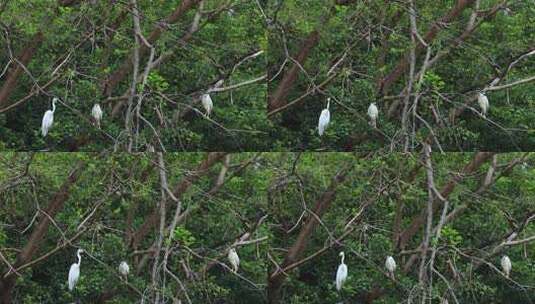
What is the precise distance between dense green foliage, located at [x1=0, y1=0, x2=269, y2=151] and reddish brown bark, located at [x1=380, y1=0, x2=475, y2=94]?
1.75ft

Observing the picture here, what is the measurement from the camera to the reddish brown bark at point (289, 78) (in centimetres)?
498

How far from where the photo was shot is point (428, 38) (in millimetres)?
5016

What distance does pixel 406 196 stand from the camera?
5.06 m

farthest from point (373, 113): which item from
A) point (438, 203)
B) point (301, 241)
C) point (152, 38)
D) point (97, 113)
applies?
point (97, 113)

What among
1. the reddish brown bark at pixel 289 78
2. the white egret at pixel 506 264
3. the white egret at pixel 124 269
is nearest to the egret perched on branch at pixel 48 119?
the white egret at pixel 124 269

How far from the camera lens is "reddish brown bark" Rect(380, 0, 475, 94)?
4.98 m

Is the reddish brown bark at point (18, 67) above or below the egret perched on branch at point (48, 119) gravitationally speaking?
above

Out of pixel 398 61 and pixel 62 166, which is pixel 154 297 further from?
pixel 398 61

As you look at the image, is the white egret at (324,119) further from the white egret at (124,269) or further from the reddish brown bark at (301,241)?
the white egret at (124,269)

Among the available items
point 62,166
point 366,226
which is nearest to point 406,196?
point 366,226

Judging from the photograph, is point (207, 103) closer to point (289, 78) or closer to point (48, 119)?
point (289, 78)

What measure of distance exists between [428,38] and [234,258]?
1.26 m

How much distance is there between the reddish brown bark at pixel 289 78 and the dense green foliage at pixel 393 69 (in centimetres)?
1

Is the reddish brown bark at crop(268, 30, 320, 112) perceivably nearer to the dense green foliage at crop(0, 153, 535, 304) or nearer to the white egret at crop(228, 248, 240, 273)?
the dense green foliage at crop(0, 153, 535, 304)
